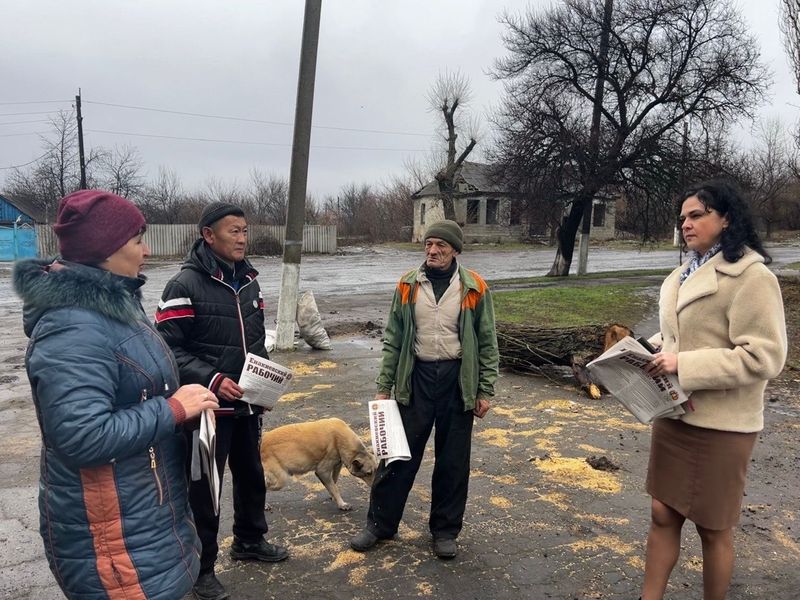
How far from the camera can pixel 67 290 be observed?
1.91m

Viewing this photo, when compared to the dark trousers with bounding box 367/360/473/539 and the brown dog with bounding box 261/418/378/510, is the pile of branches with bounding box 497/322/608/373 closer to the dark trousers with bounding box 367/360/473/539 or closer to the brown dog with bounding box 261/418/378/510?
the brown dog with bounding box 261/418/378/510

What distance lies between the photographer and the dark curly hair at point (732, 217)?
8.62ft

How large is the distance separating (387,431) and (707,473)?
64.0 inches

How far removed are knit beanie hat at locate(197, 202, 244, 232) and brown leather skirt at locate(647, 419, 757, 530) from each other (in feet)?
7.93

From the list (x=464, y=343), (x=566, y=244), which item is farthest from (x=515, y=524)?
(x=566, y=244)

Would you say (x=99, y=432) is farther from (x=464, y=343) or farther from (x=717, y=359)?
(x=717, y=359)

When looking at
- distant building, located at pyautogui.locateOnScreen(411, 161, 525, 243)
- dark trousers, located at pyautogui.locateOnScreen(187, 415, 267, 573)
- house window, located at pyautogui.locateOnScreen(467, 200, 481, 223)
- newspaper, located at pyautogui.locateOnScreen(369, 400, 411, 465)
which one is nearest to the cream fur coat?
newspaper, located at pyautogui.locateOnScreen(369, 400, 411, 465)

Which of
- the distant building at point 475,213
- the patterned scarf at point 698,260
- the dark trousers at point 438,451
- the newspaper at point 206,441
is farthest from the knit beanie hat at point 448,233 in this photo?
the distant building at point 475,213

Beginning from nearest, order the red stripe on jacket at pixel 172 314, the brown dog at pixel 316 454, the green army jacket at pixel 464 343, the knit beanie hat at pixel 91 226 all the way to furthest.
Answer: the knit beanie hat at pixel 91 226, the red stripe on jacket at pixel 172 314, the green army jacket at pixel 464 343, the brown dog at pixel 316 454

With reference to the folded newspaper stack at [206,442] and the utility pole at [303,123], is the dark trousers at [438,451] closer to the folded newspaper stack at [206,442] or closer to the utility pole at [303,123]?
the folded newspaper stack at [206,442]

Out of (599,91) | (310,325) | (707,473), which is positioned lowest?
(310,325)

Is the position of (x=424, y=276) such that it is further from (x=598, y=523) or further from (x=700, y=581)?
(x=700, y=581)

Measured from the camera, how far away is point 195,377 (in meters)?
3.03

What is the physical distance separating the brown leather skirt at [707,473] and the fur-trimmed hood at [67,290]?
93.1 inches
